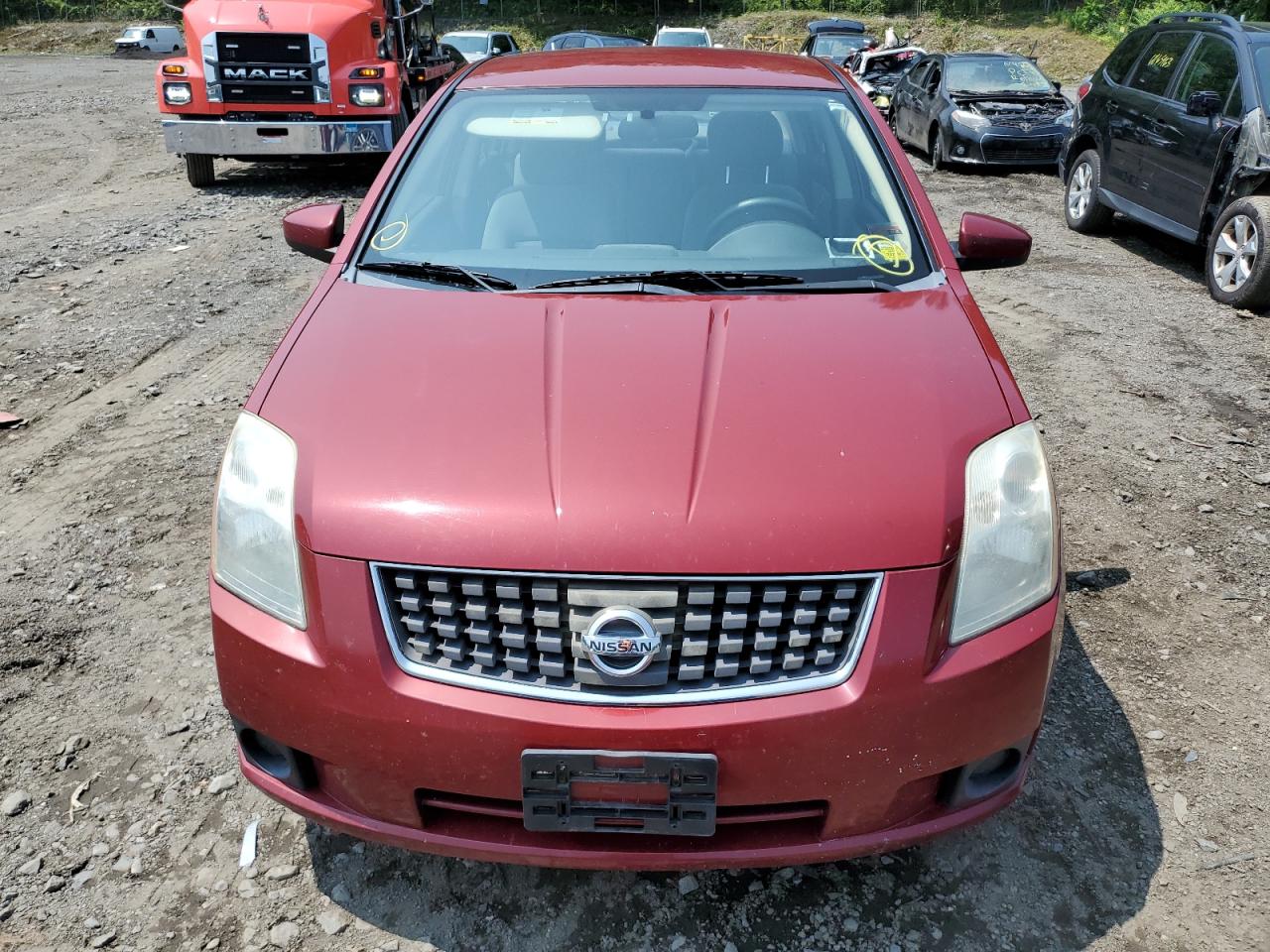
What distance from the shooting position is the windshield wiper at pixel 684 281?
2.75m

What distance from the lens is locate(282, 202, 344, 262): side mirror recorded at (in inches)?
133

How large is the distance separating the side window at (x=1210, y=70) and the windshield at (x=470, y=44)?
14.1 m

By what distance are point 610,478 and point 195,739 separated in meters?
1.59

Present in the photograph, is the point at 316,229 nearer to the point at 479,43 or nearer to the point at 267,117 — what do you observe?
the point at 267,117

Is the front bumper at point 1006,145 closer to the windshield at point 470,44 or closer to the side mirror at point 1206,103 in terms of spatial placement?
the side mirror at point 1206,103

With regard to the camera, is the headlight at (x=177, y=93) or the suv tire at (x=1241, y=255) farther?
the headlight at (x=177, y=93)

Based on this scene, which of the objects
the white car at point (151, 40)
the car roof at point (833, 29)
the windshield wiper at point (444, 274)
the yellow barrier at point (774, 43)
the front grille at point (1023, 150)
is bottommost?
the white car at point (151, 40)

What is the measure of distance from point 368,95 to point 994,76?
25.1 feet

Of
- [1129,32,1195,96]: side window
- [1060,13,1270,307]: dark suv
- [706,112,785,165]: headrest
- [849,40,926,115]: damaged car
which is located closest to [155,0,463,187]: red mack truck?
[1060,13,1270,307]: dark suv

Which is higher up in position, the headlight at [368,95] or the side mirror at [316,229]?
the side mirror at [316,229]

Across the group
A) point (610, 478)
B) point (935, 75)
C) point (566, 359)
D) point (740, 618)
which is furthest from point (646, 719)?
point (935, 75)

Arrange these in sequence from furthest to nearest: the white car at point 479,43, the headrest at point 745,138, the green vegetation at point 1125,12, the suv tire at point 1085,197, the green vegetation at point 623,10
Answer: the green vegetation at point 623,10 < the green vegetation at point 1125,12 < the white car at point 479,43 < the suv tire at point 1085,197 < the headrest at point 745,138

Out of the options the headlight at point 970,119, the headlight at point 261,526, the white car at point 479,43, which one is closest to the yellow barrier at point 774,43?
the white car at point 479,43

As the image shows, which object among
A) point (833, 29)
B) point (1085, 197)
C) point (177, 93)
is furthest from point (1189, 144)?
point (833, 29)
